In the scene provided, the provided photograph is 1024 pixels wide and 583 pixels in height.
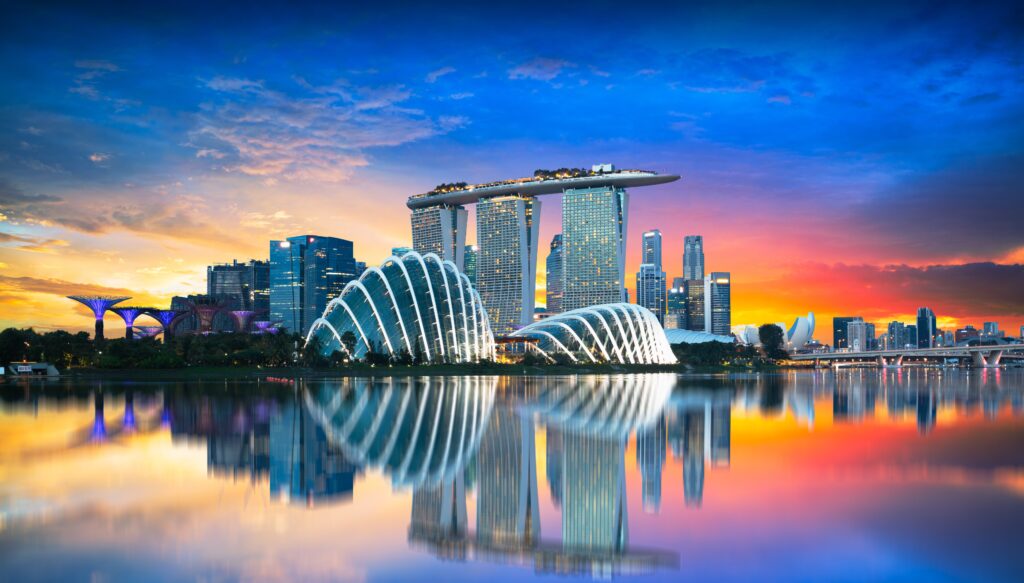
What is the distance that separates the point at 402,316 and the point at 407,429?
242 ft

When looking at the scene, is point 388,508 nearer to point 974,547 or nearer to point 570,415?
point 974,547

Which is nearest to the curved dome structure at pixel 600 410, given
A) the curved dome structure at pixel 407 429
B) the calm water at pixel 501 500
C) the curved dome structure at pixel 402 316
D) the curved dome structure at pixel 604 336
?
the calm water at pixel 501 500

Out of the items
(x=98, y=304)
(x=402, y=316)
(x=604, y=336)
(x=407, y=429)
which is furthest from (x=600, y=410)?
(x=98, y=304)

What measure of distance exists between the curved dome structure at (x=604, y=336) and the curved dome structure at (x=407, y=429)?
73.7 m

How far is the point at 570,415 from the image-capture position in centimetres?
3722

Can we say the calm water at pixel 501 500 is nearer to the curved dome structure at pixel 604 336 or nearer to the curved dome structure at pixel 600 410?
the curved dome structure at pixel 600 410

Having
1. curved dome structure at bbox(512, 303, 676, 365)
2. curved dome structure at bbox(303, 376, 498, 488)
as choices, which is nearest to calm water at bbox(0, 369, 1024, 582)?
curved dome structure at bbox(303, 376, 498, 488)

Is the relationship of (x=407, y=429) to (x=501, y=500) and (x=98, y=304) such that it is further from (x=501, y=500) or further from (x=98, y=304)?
(x=98, y=304)

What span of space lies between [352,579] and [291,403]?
33906 millimetres

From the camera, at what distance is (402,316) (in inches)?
4077

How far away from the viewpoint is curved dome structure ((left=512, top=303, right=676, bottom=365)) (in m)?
125

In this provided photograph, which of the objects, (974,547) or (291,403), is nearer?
(974,547)

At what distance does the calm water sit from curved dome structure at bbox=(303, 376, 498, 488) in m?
0.17

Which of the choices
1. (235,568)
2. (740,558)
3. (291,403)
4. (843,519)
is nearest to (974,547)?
(843,519)
